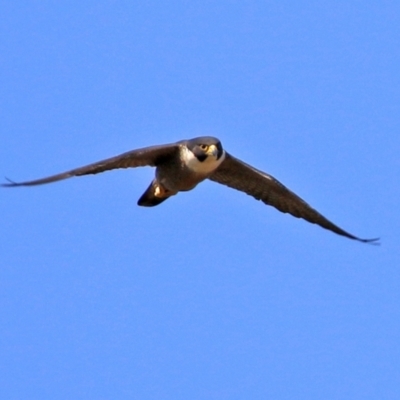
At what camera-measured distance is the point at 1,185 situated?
14.7 meters

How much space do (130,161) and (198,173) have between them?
32.9 inches

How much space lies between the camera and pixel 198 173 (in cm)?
1681

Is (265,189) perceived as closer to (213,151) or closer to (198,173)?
(198,173)

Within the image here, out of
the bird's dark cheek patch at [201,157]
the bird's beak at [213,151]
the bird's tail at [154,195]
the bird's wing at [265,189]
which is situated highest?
the bird's wing at [265,189]

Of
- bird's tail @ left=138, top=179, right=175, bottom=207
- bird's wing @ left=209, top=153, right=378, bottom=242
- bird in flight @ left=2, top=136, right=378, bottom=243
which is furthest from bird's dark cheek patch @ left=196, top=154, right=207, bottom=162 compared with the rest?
bird's wing @ left=209, top=153, right=378, bottom=242

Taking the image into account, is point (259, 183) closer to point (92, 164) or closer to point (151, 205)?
point (151, 205)

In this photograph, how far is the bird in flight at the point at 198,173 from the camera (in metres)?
16.5

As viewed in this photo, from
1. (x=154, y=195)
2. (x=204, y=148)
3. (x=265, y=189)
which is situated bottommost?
(x=154, y=195)

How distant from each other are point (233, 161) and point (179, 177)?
3.47 feet

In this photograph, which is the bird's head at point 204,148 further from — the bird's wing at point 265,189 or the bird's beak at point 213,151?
the bird's wing at point 265,189

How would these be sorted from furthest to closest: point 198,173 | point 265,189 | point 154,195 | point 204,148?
point 265,189 < point 154,195 < point 198,173 < point 204,148

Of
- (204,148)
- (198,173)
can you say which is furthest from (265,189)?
(204,148)

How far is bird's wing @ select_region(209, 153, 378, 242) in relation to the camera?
1780 centimetres

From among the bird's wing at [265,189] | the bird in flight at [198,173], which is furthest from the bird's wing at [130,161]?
the bird's wing at [265,189]
